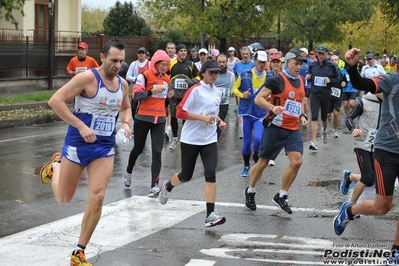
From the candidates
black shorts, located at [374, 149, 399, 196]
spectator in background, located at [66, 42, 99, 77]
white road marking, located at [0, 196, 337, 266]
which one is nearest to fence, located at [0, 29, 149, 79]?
spectator in background, located at [66, 42, 99, 77]

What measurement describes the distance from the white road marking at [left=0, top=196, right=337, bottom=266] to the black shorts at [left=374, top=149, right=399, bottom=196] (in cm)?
253

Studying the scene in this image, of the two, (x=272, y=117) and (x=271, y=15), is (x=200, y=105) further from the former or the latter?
(x=271, y=15)

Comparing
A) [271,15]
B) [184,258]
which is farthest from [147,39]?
[184,258]

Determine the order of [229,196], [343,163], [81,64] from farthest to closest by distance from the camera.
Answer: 1. [81,64]
2. [343,163]
3. [229,196]

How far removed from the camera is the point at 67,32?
4044cm

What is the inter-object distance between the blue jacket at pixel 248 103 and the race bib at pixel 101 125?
4799mm

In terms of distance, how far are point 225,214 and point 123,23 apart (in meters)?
38.7

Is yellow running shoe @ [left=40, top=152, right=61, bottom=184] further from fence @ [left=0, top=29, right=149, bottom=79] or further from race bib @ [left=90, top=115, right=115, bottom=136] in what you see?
fence @ [left=0, top=29, right=149, bottom=79]

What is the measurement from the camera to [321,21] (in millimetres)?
48625

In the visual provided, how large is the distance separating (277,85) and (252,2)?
2354 cm

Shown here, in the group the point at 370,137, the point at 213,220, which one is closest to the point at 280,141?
the point at 370,137

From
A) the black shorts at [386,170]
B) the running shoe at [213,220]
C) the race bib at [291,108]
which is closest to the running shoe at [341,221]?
the black shorts at [386,170]

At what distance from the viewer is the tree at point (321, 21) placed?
4825 cm

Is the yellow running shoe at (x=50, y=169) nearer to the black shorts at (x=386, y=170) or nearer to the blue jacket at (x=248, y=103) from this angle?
the black shorts at (x=386, y=170)
